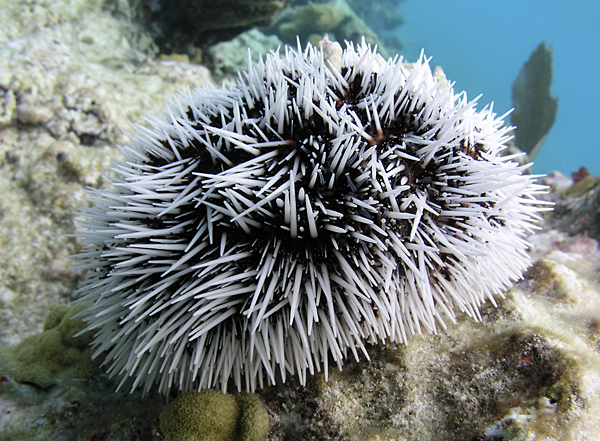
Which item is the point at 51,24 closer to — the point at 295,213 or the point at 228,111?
the point at 228,111

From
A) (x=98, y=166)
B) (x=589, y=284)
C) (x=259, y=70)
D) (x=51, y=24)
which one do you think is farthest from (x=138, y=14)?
(x=589, y=284)

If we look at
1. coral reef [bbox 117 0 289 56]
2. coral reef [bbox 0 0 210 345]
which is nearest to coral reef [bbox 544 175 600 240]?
coral reef [bbox 0 0 210 345]

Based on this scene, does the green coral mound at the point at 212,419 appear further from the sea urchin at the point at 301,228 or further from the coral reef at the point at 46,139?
the coral reef at the point at 46,139

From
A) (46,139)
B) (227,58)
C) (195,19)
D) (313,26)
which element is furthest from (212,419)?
(313,26)

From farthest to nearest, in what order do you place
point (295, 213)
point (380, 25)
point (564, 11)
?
point (564, 11) → point (380, 25) → point (295, 213)

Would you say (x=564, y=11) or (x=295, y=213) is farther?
(x=564, y=11)

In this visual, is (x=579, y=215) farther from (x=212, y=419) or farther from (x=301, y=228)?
(x=212, y=419)

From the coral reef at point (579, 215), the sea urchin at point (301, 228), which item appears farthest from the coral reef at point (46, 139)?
the coral reef at point (579, 215)

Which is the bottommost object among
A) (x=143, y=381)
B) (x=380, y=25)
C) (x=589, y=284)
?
(x=143, y=381)
